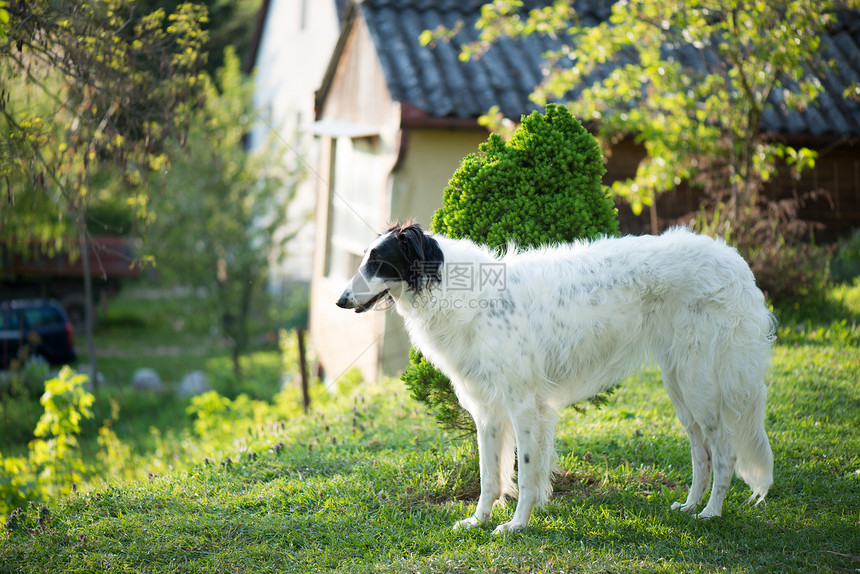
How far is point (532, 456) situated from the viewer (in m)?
3.99

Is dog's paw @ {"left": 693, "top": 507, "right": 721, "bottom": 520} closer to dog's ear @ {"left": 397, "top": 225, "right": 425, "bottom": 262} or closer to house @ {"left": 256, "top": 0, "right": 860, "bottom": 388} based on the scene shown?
dog's ear @ {"left": 397, "top": 225, "right": 425, "bottom": 262}

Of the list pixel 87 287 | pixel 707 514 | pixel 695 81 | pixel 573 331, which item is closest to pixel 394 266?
pixel 573 331

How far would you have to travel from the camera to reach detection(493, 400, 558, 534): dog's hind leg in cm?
397

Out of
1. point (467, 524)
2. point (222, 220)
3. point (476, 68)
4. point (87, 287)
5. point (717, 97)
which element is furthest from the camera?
point (222, 220)

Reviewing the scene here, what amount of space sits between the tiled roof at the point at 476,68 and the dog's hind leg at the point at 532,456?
192 inches

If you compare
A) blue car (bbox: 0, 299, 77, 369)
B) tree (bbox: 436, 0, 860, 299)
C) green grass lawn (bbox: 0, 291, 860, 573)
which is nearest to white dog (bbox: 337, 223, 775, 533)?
green grass lawn (bbox: 0, 291, 860, 573)

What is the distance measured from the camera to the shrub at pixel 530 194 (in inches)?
179

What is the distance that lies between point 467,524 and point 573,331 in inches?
50.0

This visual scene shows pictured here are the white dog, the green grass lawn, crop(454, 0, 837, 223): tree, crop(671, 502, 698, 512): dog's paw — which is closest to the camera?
the green grass lawn

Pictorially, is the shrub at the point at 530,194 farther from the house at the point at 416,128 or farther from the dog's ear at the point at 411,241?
the house at the point at 416,128

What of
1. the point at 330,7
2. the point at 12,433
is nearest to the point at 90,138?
the point at 12,433

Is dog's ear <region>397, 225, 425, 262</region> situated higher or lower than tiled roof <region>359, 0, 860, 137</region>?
lower

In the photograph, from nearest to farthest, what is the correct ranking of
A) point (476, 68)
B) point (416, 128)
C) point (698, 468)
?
point (698, 468)
point (416, 128)
point (476, 68)

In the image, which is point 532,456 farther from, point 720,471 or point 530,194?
point 530,194
